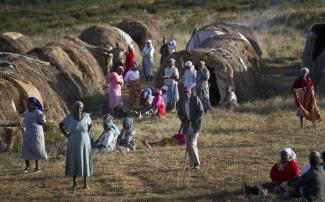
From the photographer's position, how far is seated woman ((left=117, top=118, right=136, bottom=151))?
50.5ft

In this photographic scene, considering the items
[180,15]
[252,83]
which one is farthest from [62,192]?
[180,15]

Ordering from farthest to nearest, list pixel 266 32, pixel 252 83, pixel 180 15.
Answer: pixel 180 15 → pixel 266 32 → pixel 252 83

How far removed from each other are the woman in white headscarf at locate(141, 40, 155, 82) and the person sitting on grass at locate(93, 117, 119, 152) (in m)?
10.3

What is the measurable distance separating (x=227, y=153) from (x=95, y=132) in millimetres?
3510

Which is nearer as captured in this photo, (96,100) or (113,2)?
(96,100)

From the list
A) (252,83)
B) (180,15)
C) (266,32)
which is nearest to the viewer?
(252,83)

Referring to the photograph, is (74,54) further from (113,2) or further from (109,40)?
(113,2)

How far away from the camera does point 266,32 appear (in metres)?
38.2

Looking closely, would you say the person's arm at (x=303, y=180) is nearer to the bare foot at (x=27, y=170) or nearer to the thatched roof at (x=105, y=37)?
the bare foot at (x=27, y=170)

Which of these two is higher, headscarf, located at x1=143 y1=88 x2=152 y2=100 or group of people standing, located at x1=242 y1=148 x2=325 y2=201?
headscarf, located at x1=143 y1=88 x2=152 y2=100

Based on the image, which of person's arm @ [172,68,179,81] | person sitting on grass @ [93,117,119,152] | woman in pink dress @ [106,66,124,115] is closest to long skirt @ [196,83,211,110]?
person's arm @ [172,68,179,81]

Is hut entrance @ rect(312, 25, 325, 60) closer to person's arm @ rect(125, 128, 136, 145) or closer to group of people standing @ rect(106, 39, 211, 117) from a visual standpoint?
group of people standing @ rect(106, 39, 211, 117)

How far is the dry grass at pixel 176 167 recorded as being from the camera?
12023 millimetres

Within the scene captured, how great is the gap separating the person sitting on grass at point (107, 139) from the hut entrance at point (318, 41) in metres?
11.5
